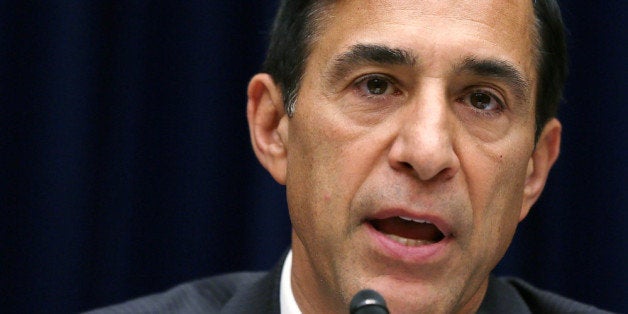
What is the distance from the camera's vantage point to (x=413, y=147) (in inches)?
63.1

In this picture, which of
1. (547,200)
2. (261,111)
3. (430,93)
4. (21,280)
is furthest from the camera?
(547,200)

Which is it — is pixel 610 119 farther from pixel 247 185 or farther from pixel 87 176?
pixel 87 176

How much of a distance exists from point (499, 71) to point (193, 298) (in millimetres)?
879

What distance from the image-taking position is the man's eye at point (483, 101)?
177 cm

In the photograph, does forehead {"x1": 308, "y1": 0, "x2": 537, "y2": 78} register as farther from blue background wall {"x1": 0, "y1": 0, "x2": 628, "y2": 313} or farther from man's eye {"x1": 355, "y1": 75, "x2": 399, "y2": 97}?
blue background wall {"x1": 0, "y1": 0, "x2": 628, "y2": 313}

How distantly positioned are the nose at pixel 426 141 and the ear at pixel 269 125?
1.15 ft

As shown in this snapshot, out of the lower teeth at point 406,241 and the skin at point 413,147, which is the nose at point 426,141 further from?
the lower teeth at point 406,241

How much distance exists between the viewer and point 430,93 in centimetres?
169

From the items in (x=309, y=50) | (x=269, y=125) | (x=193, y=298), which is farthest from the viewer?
(x=193, y=298)

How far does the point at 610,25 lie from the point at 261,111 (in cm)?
116

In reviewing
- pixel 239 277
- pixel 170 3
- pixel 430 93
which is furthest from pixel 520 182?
pixel 170 3

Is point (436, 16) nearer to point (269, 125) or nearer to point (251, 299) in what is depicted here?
point (269, 125)

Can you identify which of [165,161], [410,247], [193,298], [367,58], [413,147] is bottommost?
[193,298]

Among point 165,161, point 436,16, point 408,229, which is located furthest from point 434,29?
point 165,161
